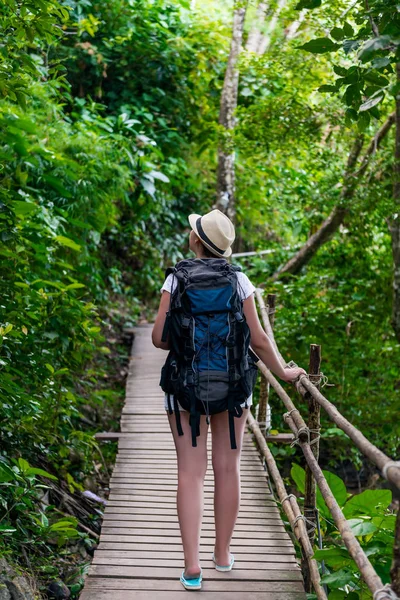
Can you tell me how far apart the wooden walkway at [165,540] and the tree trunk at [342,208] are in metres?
3.65

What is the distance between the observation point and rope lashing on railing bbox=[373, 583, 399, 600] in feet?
6.26

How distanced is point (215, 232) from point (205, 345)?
0.46 meters

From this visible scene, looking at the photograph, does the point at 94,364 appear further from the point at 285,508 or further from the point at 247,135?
the point at 285,508

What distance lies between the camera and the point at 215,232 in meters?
3.03

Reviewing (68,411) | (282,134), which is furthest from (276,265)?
(68,411)

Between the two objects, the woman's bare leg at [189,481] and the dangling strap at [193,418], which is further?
the woman's bare leg at [189,481]

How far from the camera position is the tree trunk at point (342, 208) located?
8.05 meters

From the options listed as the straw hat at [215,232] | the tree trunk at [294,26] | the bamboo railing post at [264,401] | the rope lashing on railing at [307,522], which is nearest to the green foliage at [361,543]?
the rope lashing on railing at [307,522]

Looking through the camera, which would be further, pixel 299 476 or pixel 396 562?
pixel 299 476

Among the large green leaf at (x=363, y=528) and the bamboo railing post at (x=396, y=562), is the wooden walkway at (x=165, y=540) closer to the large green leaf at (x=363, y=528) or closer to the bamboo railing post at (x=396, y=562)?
the large green leaf at (x=363, y=528)

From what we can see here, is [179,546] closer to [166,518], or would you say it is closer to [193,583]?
[166,518]

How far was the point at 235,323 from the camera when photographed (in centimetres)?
294

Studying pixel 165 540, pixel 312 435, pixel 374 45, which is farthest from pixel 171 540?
pixel 374 45

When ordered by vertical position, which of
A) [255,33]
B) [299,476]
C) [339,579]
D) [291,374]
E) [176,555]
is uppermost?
[255,33]
